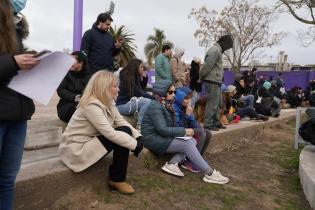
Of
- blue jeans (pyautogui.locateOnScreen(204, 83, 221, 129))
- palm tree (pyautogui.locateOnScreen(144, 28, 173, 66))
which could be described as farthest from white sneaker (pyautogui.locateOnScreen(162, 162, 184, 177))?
palm tree (pyautogui.locateOnScreen(144, 28, 173, 66))

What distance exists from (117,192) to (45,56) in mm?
1950

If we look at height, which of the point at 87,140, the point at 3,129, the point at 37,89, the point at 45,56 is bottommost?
the point at 87,140

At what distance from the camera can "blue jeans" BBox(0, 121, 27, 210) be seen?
89.1 inches

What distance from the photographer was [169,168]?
4508mm

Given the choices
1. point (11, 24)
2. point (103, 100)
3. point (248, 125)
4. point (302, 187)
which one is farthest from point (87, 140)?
point (248, 125)

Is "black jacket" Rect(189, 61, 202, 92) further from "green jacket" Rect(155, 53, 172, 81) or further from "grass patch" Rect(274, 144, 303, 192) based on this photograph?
"grass patch" Rect(274, 144, 303, 192)

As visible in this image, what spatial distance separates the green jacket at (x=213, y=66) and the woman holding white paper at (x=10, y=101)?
4518 mm

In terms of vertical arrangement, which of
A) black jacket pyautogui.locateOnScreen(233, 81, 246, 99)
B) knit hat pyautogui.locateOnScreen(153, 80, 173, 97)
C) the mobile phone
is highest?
the mobile phone

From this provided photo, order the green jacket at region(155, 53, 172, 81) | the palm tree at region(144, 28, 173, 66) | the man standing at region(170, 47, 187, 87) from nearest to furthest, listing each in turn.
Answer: the green jacket at region(155, 53, 172, 81) → the man standing at region(170, 47, 187, 87) → the palm tree at region(144, 28, 173, 66)

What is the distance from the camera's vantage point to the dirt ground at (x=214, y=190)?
3.57m

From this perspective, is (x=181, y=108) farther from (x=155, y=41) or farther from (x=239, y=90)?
(x=155, y=41)

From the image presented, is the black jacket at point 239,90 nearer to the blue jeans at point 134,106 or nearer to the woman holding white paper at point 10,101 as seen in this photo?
the blue jeans at point 134,106

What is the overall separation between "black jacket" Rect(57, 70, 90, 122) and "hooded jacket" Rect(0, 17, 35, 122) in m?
Answer: 2.18

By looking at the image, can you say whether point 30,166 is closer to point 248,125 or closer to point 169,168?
point 169,168
